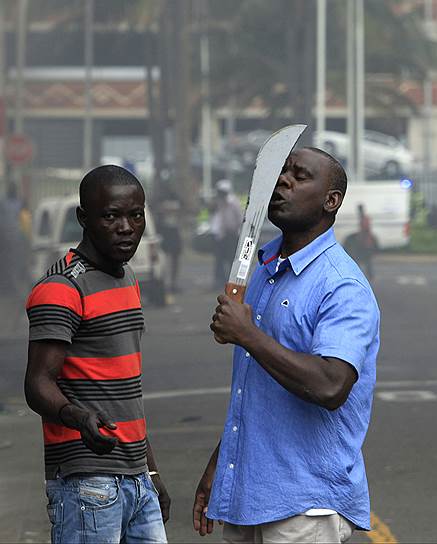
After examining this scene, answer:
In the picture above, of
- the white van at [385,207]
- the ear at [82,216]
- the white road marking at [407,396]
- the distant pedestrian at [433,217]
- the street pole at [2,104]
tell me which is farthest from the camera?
the distant pedestrian at [433,217]

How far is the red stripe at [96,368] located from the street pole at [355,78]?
4449 mm

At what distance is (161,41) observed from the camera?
23.9ft

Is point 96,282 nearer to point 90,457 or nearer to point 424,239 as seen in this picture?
point 90,457

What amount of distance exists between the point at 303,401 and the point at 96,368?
47cm

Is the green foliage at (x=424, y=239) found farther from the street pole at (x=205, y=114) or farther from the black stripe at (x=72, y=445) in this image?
the black stripe at (x=72, y=445)

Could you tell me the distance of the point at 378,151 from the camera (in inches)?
298

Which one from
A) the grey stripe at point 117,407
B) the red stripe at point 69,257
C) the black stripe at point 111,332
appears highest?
the red stripe at point 69,257

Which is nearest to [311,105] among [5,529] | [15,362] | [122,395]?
[15,362]

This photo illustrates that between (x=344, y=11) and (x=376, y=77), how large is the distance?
15.5 inches

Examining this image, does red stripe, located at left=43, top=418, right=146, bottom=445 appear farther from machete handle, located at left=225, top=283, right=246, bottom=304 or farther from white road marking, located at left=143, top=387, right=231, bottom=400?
white road marking, located at left=143, top=387, right=231, bottom=400

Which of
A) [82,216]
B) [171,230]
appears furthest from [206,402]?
[82,216]

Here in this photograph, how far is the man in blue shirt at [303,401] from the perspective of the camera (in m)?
3.08

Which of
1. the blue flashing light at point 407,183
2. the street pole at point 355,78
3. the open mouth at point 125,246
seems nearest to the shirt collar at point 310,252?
the open mouth at point 125,246

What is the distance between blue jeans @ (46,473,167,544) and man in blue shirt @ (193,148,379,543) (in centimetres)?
21
